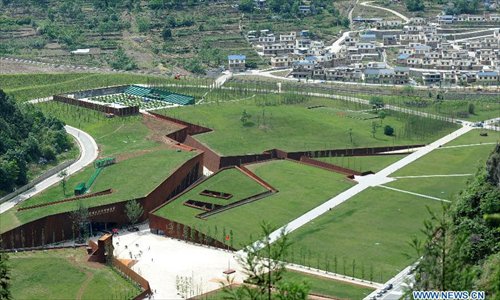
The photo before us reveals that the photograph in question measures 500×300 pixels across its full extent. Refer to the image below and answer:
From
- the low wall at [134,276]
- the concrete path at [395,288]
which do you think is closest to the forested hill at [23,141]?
the low wall at [134,276]

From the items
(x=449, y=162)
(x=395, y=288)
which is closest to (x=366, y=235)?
(x=395, y=288)

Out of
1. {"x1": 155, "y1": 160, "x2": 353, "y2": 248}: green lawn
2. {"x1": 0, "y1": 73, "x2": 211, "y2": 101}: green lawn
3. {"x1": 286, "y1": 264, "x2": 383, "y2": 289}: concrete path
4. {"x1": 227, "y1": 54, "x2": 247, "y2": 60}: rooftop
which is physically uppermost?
{"x1": 227, "y1": 54, "x2": 247, "y2": 60}: rooftop

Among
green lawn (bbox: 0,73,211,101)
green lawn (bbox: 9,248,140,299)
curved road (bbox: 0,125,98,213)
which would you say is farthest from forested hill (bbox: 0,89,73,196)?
green lawn (bbox: 0,73,211,101)

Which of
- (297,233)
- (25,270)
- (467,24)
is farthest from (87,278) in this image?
(467,24)

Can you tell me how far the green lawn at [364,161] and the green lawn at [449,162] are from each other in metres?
1.79

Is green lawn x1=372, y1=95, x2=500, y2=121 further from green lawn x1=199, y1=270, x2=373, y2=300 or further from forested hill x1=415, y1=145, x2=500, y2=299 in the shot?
green lawn x1=199, y1=270, x2=373, y2=300

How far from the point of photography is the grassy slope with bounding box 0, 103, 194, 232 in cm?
5512

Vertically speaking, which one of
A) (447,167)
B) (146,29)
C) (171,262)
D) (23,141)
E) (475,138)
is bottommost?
(171,262)

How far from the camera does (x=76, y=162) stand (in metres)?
65.6

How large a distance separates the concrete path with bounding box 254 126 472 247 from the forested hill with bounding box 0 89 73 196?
54.6 feet

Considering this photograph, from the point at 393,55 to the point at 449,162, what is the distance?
43.4 m

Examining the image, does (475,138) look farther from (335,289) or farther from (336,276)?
(335,289)

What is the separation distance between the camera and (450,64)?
103 metres

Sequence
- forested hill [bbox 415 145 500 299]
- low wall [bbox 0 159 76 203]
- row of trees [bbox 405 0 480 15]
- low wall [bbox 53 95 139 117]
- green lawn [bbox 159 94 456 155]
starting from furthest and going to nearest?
row of trees [bbox 405 0 480 15] → low wall [bbox 53 95 139 117] → green lawn [bbox 159 94 456 155] → low wall [bbox 0 159 76 203] → forested hill [bbox 415 145 500 299]
